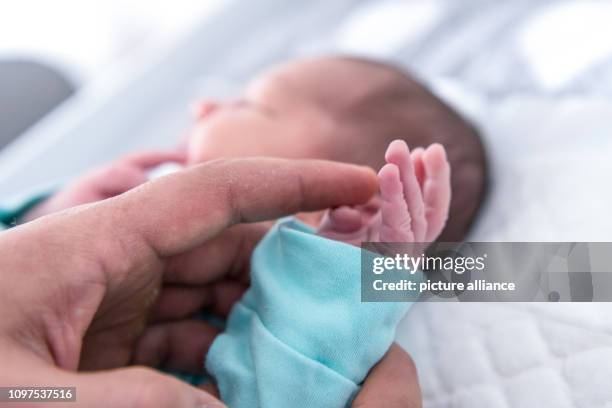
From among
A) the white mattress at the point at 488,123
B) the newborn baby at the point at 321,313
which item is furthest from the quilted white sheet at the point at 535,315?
the newborn baby at the point at 321,313

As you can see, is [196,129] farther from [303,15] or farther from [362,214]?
[303,15]

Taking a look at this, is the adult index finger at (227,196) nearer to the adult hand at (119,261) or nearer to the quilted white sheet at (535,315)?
the adult hand at (119,261)

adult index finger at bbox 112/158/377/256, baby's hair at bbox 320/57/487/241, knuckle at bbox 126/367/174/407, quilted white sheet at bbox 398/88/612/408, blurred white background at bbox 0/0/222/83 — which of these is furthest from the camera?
blurred white background at bbox 0/0/222/83

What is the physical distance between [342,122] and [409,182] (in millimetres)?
271

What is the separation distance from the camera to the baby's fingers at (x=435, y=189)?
569 millimetres

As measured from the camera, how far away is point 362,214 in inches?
25.0

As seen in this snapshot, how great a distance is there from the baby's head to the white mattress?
85 mm

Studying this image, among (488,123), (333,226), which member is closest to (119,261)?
(333,226)

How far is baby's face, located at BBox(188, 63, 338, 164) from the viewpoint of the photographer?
773 mm

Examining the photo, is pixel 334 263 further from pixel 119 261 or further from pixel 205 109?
pixel 205 109

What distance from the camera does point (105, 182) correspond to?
2.72 ft

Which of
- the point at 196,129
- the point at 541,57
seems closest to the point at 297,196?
the point at 196,129

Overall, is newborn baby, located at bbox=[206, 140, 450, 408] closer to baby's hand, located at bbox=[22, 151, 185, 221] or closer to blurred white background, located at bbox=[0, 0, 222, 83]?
baby's hand, located at bbox=[22, 151, 185, 221]

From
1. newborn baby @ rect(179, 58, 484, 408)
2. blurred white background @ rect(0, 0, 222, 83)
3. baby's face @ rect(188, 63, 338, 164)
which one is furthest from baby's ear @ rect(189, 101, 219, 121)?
blurred white background @ rect(0, 0, 222, 83)
